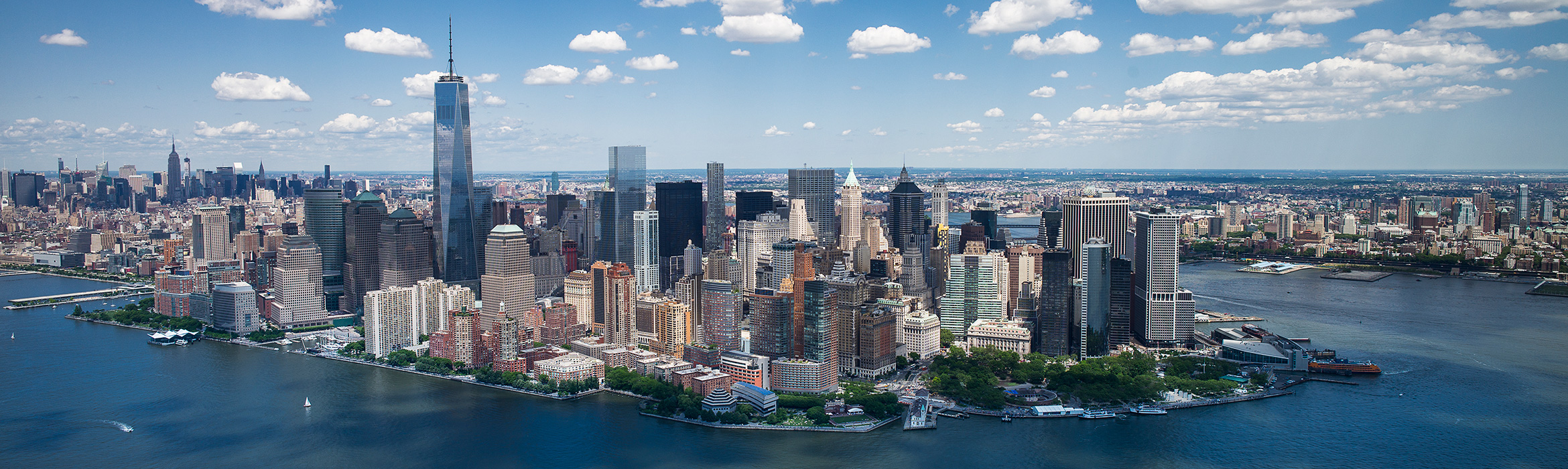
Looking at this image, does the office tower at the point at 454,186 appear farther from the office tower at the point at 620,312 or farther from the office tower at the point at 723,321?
the office tower at the point at 723,321

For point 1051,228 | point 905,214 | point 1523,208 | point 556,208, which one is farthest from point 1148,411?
point 1523,208

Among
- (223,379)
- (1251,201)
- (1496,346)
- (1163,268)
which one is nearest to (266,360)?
(223,379)

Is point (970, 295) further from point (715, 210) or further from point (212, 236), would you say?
point (212, 236)

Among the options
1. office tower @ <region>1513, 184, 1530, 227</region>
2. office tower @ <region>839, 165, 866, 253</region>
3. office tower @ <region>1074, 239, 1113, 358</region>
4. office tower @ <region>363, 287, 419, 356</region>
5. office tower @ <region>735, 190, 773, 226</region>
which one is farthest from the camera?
office tower @ <region>1513, 184, 1530, 227</region>

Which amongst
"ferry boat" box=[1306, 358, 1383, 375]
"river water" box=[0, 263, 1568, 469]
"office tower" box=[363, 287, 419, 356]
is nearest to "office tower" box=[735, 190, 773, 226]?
"office tower" box=[363, 287, 419, 356]

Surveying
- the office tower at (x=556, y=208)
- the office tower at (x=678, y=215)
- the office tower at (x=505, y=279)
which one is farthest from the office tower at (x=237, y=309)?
the office tower at (x=556, y=208)

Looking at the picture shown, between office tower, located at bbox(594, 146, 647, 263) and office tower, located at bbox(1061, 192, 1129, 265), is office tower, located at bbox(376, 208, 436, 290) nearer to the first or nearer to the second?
office tower, located at bbox(594, 146, 647, 263)

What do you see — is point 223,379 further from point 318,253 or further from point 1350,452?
point 1350,452
